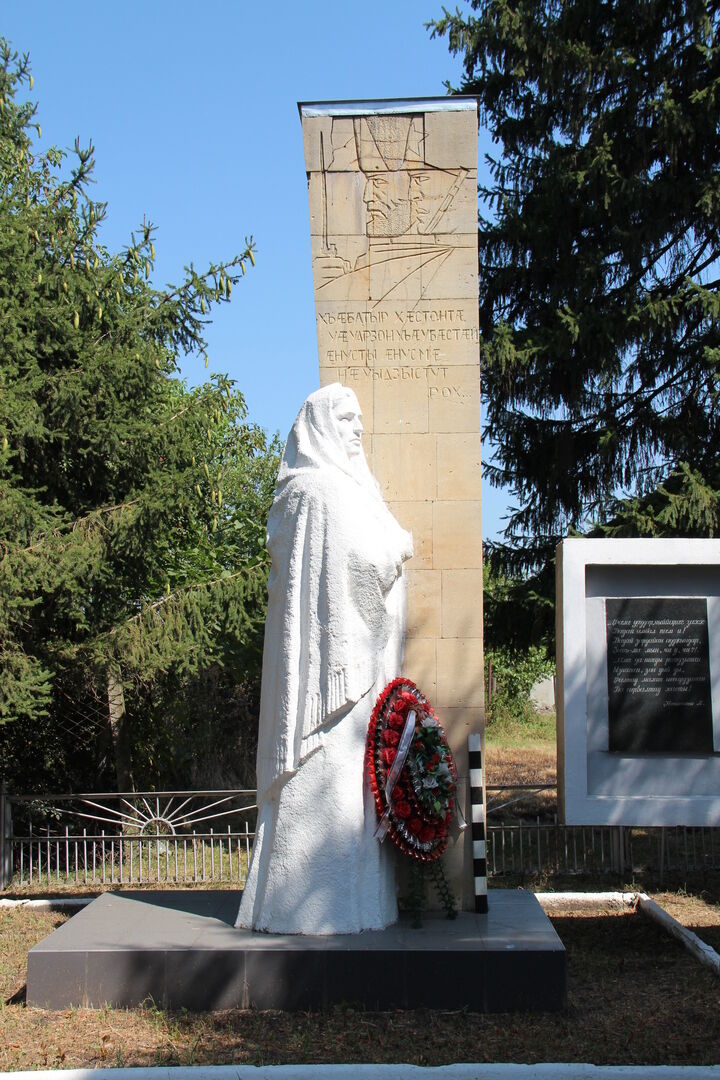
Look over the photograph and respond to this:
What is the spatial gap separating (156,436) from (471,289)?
460 centimetres

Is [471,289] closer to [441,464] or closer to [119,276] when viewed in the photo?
[441,464]

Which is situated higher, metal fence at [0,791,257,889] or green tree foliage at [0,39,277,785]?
green tree foliage at [0,39,277,785]

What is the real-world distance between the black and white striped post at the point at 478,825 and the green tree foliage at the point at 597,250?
189 inches

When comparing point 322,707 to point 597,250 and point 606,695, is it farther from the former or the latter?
point 597,250

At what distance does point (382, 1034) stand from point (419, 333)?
371 centimetres

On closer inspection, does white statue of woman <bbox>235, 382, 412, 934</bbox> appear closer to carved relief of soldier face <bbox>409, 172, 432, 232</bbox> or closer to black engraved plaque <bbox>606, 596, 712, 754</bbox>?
carved relief of soldier face <bbox>409, 172, 432, 232</bbox>

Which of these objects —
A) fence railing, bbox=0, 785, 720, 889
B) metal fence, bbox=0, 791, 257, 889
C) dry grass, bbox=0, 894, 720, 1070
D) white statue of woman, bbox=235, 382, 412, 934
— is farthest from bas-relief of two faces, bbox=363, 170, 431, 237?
metal fence, bbox=0, 791, 257, 889

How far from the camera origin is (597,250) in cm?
1092

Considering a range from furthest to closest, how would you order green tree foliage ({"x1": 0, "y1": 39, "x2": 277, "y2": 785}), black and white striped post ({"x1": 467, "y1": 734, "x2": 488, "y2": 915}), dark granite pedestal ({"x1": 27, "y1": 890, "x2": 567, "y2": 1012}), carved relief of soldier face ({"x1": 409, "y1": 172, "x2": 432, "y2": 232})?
green tree foliage ({"x1": 0, "y1": 39, "x2": 277, "y2": 785}) → carved relief of soldier face ({"x1": 409, "y1": 172, "x2": 432, "y2": 232}) → black and white striped post ({"x1": 467, "y1": 734, "x2": 488, "y2": 915}) → dark granite pedestal ({"x1": 27, "y1": 890, "x2": 567, "y2": 1012})

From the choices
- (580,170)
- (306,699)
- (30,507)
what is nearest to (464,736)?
(306,699)

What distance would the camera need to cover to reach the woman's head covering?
5578mm

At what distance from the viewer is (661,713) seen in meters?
7.08

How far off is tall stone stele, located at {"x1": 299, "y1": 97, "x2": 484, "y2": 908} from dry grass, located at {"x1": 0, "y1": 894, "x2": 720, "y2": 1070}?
116cm

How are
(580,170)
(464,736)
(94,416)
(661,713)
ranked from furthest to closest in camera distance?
(580,170)
(94,416)
(661,713)
(464,736)
